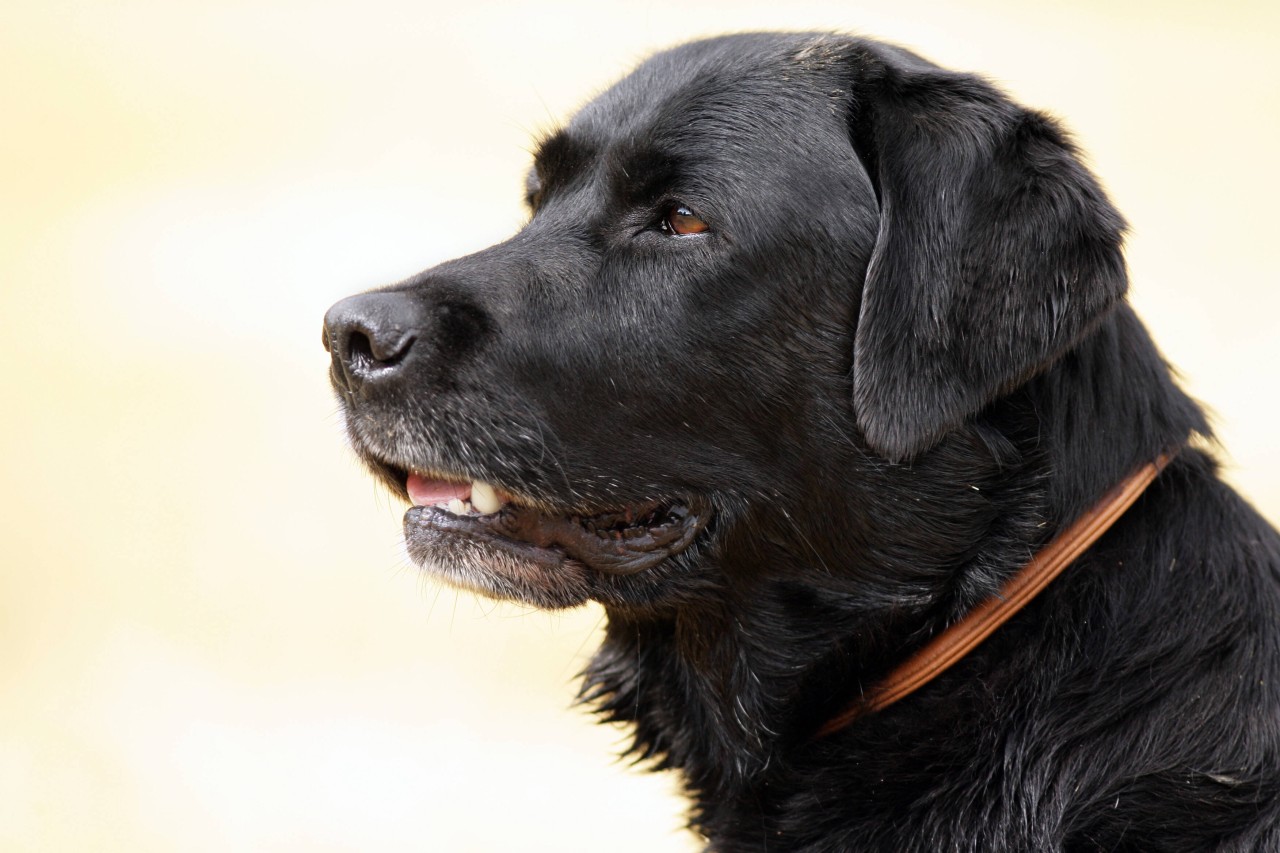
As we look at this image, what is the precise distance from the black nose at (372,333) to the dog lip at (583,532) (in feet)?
1.27

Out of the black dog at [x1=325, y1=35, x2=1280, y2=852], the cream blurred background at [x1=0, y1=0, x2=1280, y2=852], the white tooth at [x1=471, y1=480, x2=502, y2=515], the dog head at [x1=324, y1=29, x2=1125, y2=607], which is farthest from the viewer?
the cream blurred background at [x1=0, y1=0, x2=1280, y2=852]

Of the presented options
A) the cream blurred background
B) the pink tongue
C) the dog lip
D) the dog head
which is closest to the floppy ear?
the dog head

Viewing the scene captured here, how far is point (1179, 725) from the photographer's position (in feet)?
9.80

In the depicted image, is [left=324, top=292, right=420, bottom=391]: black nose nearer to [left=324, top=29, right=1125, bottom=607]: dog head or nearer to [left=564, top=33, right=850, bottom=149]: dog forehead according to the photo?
[left=324, top=29, right=1125, bottom=607]: dog head

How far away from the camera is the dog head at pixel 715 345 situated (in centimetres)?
320

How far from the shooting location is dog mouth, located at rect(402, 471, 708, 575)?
11.0 ft

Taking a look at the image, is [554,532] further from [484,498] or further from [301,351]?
[301,351]

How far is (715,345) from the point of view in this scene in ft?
10.8

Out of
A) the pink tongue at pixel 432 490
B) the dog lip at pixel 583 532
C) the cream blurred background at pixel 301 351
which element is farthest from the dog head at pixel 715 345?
→ the cream blurred background at pixel 301 351

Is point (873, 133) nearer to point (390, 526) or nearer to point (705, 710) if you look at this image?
point (705, 710)

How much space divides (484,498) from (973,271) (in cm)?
125

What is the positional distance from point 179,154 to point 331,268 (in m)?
4.11

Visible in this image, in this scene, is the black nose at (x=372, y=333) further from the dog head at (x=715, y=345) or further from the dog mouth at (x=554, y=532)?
the dog mouth at (x=554, y=532)

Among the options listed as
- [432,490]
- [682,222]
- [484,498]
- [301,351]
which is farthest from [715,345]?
[301,351]
